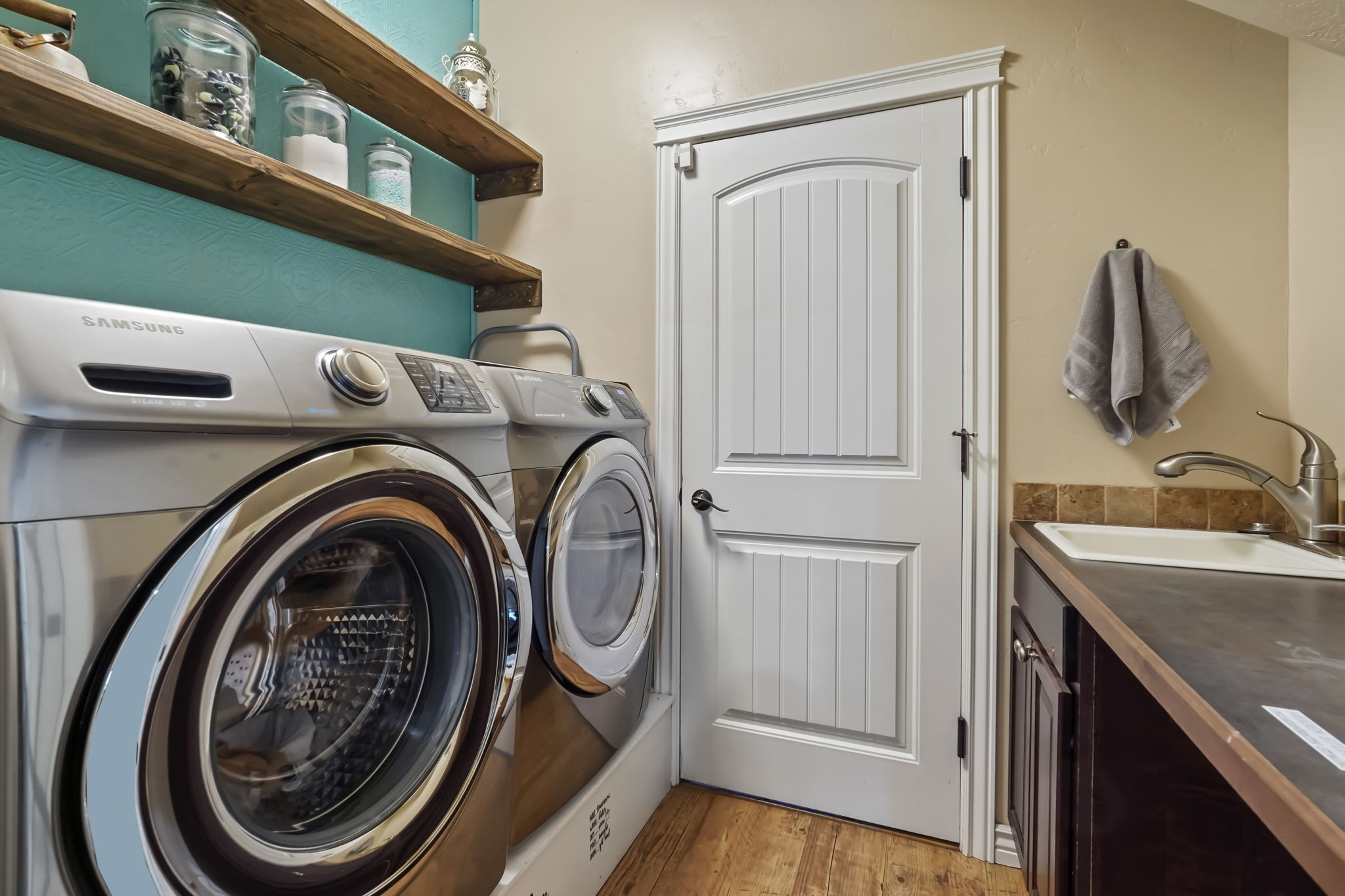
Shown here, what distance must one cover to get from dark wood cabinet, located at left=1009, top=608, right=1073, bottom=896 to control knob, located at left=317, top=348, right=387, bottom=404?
3.94 ft

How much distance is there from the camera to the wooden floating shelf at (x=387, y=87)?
4.34 ft

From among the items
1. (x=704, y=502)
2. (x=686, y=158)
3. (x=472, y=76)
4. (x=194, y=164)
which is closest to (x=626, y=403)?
(x=704, y=502)

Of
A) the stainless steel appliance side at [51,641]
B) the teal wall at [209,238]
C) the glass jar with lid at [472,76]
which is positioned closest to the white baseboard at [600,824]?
the stainless steel appliance side at [51,641]

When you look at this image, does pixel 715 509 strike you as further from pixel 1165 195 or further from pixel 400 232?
Result: pixel 1165 195

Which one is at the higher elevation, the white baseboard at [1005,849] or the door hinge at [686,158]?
the door hinge at [686,158]

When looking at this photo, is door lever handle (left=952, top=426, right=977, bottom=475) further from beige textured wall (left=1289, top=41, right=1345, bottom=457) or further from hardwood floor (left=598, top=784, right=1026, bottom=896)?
hardwood floor (left=598, top=784, right=1026, bottom=896)

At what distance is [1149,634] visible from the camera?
75cm

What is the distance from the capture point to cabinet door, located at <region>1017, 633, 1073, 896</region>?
1.02m

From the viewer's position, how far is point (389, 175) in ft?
5.29

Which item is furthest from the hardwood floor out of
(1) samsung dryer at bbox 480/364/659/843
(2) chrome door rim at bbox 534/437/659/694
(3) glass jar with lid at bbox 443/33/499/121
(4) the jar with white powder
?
(3) glass jar with lid at bbox 443/33/499/121

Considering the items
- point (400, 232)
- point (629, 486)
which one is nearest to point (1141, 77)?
point (629, 486)

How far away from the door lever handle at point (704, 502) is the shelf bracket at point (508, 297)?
83 centimetres

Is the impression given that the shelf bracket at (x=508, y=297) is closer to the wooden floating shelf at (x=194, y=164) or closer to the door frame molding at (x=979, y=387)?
the wooden floating shelf at (x=194, y=164)

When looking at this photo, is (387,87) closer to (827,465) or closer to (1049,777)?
(827,465)
